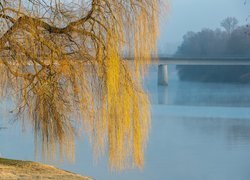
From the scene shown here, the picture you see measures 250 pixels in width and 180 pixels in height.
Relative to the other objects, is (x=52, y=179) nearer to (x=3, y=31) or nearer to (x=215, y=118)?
(x=3, y=31)

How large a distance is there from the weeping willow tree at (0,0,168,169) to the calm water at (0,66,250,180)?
0.42 meters

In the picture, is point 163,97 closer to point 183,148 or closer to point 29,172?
point 183,148

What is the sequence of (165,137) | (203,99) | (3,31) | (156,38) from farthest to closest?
(203,99)
(165,137)
(156,38)
(3,31)

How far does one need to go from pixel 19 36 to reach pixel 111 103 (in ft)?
3.63

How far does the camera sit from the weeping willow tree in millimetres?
5098

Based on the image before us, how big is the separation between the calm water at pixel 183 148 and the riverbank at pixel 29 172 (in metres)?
0.78

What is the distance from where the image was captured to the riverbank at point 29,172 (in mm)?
4395

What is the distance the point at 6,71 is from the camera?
5246 millimetres

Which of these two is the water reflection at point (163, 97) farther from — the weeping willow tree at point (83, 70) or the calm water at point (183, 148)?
the weeping willow tree at point (83, 70)

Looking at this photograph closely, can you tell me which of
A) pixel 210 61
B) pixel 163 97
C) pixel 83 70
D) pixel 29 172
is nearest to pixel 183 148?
pixel 83 70

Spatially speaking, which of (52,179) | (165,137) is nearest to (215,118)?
(165,137)

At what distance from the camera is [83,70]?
209 inches

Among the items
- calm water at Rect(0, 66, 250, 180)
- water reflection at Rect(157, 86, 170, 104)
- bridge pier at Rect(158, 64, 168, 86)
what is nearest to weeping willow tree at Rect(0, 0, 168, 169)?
calm water at Rect(0, 66, 250, 180)

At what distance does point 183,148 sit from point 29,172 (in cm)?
752
